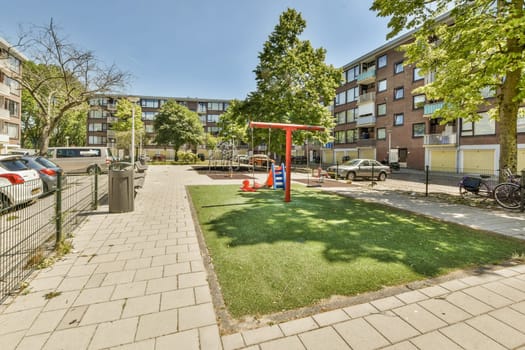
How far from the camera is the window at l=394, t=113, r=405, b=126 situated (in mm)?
32219

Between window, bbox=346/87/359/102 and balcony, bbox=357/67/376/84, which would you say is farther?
window, bbox=346/87/359/102

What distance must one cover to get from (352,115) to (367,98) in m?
4.71

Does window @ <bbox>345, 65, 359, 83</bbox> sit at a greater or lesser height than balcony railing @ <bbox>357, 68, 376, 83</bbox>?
greater

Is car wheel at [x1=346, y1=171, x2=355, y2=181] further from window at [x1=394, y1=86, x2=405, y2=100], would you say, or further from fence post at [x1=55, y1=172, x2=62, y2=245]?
window at [x1=394, y1=86, x2=405, y2=100]

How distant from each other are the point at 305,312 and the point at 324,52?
26205mm

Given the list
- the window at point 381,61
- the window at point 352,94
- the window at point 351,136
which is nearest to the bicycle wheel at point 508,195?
the window at point 381,61

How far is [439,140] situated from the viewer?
27.4 meters

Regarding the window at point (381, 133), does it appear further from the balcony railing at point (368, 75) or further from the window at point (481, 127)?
the window at point (481, 127)

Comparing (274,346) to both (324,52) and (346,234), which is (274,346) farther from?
(324,52)

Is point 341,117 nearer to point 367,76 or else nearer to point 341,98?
point 341,98

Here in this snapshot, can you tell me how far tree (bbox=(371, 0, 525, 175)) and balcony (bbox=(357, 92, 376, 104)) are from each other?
86.5 ft

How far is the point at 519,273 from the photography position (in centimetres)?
354

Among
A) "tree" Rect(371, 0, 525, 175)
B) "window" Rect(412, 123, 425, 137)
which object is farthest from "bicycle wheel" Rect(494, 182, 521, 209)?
"window" Rect(412, 123, 425, 137)

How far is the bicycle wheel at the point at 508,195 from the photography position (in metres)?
7.91
